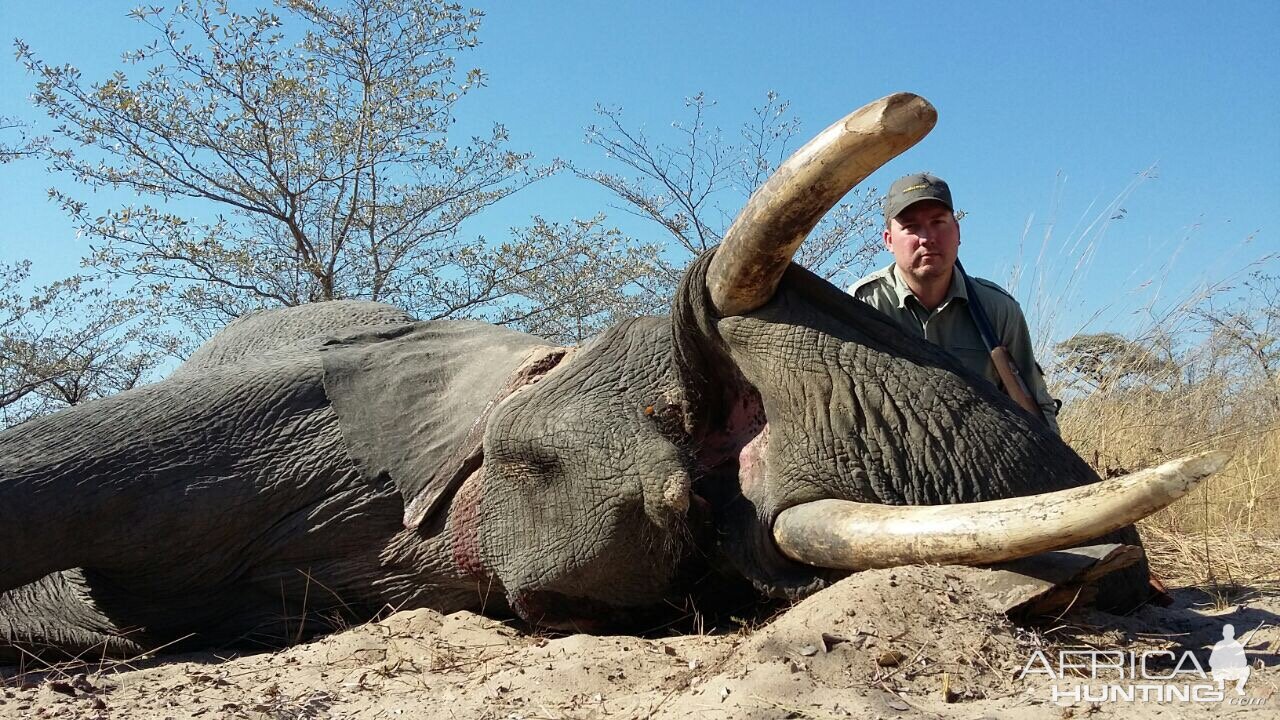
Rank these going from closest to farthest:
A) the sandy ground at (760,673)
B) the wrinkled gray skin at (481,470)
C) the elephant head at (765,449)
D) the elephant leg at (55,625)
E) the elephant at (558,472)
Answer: the sandy ground at (760,673), the elephant head at (765,449), the elephant at (558,472), the wrinkled gray skin at (481,470), the elephant leg at (55,625)

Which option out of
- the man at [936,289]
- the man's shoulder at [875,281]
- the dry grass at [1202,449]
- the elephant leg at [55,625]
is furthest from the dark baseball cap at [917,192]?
the elephant leg at [55,625]

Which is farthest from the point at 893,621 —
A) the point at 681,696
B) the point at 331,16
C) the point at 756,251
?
the point at 331,16

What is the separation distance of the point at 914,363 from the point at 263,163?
31.9ft

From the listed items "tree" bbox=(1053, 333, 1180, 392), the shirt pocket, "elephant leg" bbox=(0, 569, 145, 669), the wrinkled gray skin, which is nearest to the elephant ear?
the wrinkled gray skin

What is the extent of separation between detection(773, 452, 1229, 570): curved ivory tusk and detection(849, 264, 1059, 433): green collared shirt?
1.77m

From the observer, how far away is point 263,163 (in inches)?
448

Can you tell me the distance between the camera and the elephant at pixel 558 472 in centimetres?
278

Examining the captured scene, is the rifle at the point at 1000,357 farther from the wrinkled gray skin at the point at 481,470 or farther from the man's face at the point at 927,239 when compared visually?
the wrinkled gray skin at the point at 481,470

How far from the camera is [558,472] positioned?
3.25 m

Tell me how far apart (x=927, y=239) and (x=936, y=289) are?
258 millimetres

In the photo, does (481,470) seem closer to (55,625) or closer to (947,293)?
(55,625)

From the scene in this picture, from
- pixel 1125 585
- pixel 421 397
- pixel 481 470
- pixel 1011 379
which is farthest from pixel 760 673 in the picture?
pixel 1011 379

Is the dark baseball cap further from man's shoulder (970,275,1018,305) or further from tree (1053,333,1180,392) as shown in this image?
tree (1053,333,1180,392)

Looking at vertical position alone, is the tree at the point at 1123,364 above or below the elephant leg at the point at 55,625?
above
